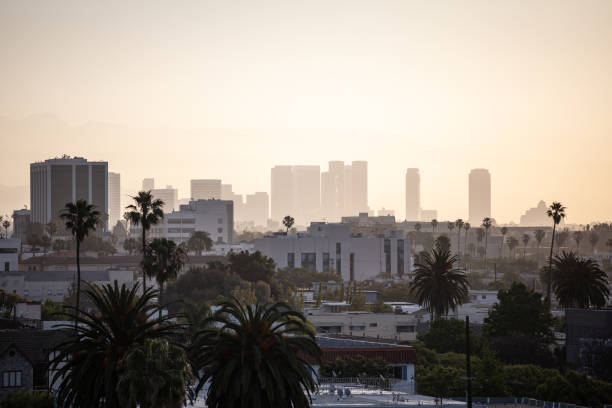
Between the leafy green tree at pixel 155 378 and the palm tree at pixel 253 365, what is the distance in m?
2.52

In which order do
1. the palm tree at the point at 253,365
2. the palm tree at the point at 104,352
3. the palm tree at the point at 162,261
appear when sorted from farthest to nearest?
the palm tree at the point at 162,261
the palm tree at the point at 104,352
the palm tree at the point at 253,365

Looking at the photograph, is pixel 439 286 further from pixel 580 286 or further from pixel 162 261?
pixel 162 261

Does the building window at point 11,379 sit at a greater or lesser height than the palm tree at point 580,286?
lesser

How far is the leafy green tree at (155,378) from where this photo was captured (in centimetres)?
4881

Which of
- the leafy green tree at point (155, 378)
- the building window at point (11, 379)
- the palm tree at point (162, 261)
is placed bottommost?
the building window at point (11, 379)

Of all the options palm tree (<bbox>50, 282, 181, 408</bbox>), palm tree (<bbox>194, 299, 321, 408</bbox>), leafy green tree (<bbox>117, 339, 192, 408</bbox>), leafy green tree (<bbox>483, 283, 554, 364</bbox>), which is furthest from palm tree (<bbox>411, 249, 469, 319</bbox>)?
leafy green tree (<bbox>117, 339, 192, 408</bbox>)

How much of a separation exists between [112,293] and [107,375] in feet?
14.3

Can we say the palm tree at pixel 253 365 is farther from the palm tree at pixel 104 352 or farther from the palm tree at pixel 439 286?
the palm tree at pixel 439 286

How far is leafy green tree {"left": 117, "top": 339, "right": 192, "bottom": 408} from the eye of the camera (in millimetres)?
48812

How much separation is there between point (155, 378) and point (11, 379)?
90.7 feet

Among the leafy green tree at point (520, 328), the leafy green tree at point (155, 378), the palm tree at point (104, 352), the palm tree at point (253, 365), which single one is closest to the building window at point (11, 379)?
the palm tree at point (104, 352)

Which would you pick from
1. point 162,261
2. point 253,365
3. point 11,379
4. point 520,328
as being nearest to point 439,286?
point 520,328

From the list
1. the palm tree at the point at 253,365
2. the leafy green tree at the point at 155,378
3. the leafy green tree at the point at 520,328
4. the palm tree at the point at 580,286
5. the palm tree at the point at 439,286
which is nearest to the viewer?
the leafy green tree at the point at 155,378

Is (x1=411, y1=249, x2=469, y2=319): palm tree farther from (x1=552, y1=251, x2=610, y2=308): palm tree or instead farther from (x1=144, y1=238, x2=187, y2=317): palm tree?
(x1=144, y1=238, x2=187, y2=317): palm tree
